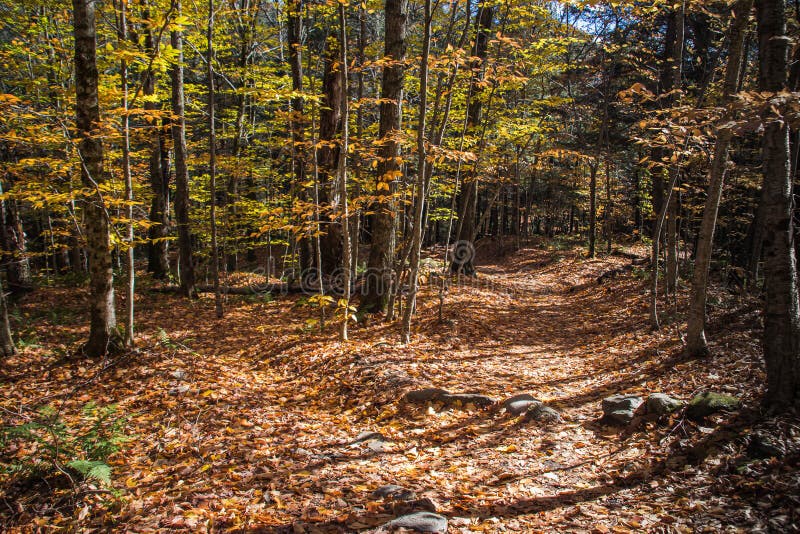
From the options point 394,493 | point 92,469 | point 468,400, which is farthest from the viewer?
point 468,400

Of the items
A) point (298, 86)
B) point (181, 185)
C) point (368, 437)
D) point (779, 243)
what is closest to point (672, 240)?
point (779, 243)

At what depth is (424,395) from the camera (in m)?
5.72

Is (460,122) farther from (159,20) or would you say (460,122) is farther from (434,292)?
(159,20)

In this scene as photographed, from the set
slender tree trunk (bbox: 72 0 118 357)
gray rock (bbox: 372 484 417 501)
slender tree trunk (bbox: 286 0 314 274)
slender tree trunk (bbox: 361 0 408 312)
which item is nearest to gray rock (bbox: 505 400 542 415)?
gray rock (bbox: 372 484 417 501)

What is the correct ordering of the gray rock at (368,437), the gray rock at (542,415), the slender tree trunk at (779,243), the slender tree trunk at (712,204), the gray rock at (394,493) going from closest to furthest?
the gray rock at (394,493) → the slender tree trunk at (779,243) → the gray rock at (368,437) → the gray rock at (542,415) → the slender tree trunk at (712,204)

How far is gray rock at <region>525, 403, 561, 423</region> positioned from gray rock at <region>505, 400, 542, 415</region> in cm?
6

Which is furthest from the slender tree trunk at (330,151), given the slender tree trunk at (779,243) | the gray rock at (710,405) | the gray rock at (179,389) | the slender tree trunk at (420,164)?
the slender tree trunk at (779,243)

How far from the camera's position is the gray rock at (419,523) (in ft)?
10.2

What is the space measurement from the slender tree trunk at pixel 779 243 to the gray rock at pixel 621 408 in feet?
4.24

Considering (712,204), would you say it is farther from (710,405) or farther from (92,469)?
(92,469)

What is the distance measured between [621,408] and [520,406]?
1.20 metres

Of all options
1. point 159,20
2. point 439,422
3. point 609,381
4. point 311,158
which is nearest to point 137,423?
point 439,422

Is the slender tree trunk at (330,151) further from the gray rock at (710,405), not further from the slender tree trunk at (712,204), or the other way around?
the gray rock at (710,405)

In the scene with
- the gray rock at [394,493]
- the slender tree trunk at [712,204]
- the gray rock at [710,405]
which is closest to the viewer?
the gray rock at [394,493]
